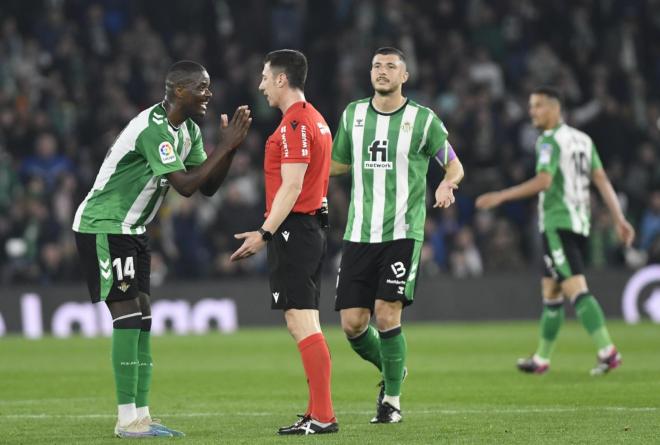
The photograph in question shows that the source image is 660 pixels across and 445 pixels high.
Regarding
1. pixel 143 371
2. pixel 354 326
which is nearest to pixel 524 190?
pixel 354 326

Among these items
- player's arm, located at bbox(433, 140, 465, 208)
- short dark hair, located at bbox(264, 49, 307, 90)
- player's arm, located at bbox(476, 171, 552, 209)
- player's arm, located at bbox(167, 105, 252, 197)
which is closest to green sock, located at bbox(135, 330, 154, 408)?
player's arm, located at bbox(167, 105, 252, 197)

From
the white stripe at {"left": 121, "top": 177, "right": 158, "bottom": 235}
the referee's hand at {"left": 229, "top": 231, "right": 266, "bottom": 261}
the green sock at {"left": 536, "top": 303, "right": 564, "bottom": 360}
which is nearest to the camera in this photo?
the referee's hand at {"left": 229, "top": 231, "right": 266, "bottom": 261}

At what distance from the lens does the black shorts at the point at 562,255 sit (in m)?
12.5

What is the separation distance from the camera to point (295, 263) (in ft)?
27.3

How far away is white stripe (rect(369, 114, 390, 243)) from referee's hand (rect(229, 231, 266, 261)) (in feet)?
4.93

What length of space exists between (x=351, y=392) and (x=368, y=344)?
1926 mm

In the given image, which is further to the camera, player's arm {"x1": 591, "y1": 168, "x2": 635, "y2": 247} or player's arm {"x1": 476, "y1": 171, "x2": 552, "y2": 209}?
player's arm {"x1": 591, "y1": 168, "x2": 635, "y2": 247}

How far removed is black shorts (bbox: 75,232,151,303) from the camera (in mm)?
8398

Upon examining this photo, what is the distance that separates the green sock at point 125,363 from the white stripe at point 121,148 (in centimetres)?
77

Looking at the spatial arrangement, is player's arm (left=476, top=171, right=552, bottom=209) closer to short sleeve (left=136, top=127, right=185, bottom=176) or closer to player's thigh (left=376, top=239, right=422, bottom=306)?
player's thigh (left=376, top=239, right=422, bottom=306)

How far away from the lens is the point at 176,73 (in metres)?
8.38

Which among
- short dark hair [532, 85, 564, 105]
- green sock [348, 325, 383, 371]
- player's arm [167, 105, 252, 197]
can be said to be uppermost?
short dark hair [532, 85, 564, 105]

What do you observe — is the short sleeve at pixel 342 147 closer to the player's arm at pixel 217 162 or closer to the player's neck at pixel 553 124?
the player's arm at pixel 217 162

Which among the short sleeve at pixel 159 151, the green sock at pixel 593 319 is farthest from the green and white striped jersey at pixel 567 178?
the short sleeve at pixel 159 151
